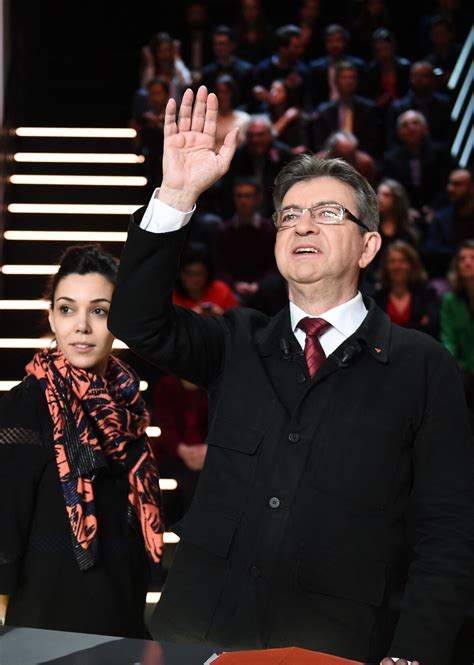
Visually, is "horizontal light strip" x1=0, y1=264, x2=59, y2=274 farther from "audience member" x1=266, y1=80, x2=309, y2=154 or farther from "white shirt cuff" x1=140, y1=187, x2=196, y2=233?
"white shirt cuff" x1=140, y1=187, x2=196, y2=233

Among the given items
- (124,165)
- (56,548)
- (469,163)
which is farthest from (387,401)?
(469,163)

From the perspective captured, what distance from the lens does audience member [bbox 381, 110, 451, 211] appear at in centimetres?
676

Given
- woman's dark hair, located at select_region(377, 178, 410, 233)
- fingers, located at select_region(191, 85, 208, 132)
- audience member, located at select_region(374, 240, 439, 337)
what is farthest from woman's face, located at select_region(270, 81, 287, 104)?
fingers, located at select_region(191, 85, 208, 132)

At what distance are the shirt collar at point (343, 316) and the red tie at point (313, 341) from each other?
0.05ft

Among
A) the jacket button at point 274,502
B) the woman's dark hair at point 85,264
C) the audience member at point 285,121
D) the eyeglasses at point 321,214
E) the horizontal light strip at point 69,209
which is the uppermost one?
the audience member at point 285,121

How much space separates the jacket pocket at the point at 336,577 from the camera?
1801 mm

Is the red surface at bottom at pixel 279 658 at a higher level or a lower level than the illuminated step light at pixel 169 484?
higher

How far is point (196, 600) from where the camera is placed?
6.04 ft

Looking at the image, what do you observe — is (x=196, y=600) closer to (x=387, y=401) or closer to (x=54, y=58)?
(x=387, y=401)

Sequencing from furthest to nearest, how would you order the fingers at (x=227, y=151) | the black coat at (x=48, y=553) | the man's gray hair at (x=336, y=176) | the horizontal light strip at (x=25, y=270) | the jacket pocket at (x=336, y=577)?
the horizontal light strip at (x=25, y=270), the black coat at (x=48, y=553), the man's gray hair at (x=336, y=176), the fingers at (x=227, y=151), the jacket pocket at (x=336, y=577)

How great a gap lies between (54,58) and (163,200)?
6.54 meters

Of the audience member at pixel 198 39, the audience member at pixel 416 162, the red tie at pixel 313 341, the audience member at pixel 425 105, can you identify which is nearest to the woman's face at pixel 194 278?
the audience member at pixel 416 162

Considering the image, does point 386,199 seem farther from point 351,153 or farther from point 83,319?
point 83,319

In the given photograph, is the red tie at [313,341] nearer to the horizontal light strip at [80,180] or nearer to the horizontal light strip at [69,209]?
the horizontal light strip at [69,209]
